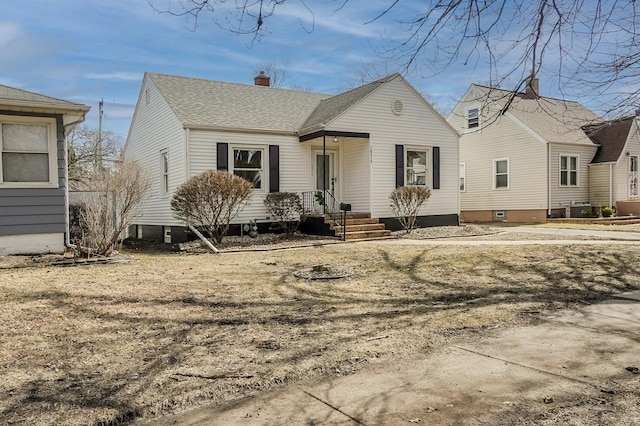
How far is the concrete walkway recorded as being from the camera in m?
2.70

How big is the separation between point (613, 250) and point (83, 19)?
10471mm

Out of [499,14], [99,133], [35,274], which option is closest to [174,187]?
[35,274]

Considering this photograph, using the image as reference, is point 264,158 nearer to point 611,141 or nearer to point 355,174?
point 355,174

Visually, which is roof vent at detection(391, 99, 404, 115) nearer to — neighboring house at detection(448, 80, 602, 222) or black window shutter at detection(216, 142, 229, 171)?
neighboring house at detection(448, 80, 602, 222)

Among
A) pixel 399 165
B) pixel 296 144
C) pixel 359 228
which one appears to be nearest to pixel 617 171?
pixel 399 165

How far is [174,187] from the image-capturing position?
1452 cm

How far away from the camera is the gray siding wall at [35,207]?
30.2ft

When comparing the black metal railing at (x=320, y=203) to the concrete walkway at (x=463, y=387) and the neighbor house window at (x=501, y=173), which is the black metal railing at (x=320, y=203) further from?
the concrete walkway at (x=463, y=387)

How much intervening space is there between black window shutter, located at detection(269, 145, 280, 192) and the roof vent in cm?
429

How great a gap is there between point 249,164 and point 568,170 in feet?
50.7

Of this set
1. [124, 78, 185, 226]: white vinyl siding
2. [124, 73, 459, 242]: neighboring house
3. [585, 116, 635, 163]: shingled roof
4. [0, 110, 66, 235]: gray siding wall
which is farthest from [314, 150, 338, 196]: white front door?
[585, 116, 635, 163]: shingled roof

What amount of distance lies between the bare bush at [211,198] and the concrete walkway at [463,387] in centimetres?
875

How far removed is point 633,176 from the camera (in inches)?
883

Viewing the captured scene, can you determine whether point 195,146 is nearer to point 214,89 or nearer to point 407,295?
point 214,89
